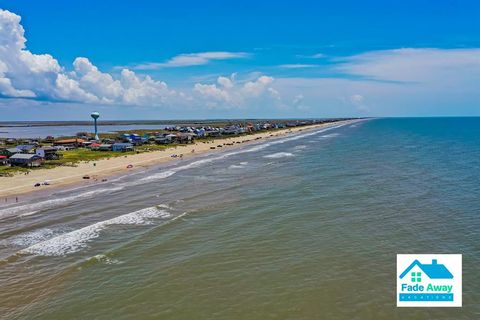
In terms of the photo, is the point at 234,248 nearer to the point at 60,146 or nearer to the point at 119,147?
the point at 119,147

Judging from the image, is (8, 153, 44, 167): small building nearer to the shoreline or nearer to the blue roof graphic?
the shoreline

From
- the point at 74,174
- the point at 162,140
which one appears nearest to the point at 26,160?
the point at 74,174

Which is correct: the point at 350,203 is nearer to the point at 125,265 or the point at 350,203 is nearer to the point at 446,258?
the point at 446,258

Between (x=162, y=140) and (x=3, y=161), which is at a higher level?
(x=162, y=140)

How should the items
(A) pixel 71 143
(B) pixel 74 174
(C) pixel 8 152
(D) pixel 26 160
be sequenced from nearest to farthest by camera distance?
(B) pixel 74 174, (D) pixel 26 160, (C) pixel 8 152, (A) pixel 71 143

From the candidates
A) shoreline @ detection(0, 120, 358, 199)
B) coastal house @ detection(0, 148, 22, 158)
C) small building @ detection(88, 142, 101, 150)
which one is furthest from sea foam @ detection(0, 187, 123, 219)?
small building @ detection(88, 142, 101, 150)

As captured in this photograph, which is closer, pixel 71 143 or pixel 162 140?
pixel 71 143

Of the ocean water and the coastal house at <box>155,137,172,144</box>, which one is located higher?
the coastal house at <box>155,137,172,144</box>
